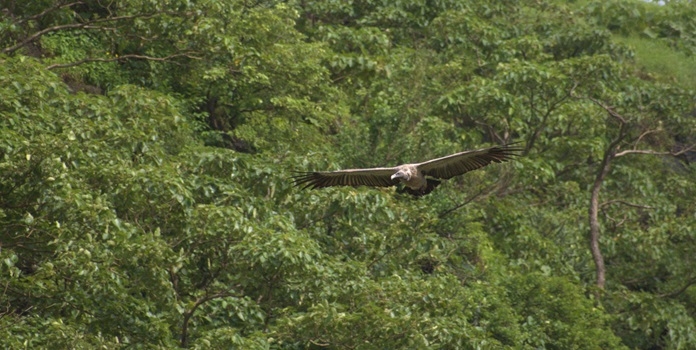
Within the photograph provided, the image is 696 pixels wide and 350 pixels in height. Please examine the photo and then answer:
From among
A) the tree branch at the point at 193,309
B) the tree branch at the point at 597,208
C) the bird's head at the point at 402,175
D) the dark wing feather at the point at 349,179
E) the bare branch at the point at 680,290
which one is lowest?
the bare branch at the point at 680,290

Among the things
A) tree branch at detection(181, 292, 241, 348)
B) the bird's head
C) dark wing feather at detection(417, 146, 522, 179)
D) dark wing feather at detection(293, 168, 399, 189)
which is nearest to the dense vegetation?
tree branch at detection(181, 292, 241, 348)

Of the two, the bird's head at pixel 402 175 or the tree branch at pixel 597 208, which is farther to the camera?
the tree branch at pixel 597 208

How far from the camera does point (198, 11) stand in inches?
721

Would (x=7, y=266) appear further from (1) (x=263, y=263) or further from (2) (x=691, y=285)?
(2) (x=691, y=285)

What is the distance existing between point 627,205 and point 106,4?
835 cm

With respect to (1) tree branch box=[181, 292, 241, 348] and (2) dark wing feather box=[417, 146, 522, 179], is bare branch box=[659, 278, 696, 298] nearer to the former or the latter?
(2) dark wing feather box=[417, 146, 522, 179]

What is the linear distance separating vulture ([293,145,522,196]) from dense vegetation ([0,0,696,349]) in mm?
671

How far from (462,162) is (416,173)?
43cm

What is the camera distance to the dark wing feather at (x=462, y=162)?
12.3 metres

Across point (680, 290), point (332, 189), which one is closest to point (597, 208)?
point (680, 290)

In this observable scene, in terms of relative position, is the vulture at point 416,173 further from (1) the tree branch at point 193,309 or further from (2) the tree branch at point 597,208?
(2) the tree branch at point 597,208

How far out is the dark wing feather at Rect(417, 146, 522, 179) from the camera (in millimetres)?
12343

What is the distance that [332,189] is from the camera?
48.6ft

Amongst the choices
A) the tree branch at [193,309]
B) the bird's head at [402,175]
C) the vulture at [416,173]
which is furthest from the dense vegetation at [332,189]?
the bird's head at [402,175]
